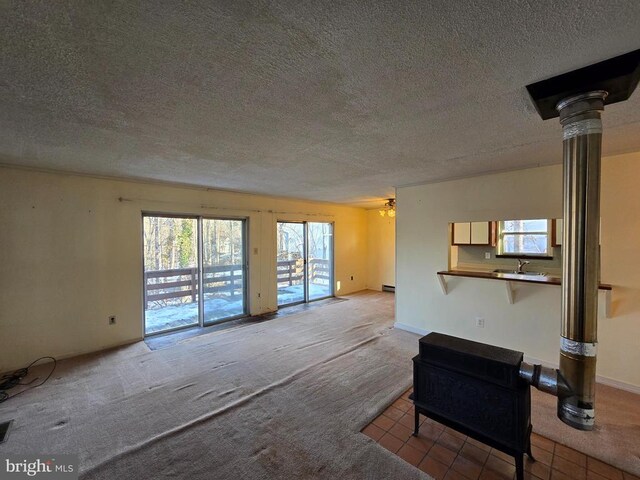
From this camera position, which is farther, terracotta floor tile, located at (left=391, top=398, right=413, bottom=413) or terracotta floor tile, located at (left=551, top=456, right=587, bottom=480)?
terracotta floor tile, located at (left=391, top=398, right=413, bottom=413)

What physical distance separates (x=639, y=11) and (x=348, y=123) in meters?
1.38

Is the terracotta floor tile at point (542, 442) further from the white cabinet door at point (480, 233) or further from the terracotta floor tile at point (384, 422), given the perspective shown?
the white cabinet door at point (480, 233)

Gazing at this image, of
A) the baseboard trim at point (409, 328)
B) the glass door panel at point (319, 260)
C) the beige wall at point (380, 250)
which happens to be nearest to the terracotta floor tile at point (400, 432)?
the baseboard trim at point (409, 328)

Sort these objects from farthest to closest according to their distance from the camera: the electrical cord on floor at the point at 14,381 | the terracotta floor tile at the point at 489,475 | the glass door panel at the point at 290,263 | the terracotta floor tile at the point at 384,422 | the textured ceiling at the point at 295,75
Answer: the glass door panel at the point at 290,263, the electrical cord on floor at the point at 14,381, the terracotta floor tile at the point at 384,422, the terracotta floor tile at the point at 489,475, the textured ceiling at the point at 295,75

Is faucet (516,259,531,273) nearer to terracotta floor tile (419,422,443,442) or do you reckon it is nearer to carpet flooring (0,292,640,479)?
carpet flooring (0,292,640,479)

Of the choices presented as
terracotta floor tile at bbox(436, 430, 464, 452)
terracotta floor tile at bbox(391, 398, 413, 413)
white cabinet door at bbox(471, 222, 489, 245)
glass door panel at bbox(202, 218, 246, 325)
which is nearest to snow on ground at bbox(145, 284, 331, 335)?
glass door panel at bbox(202, 218, 246, 325)

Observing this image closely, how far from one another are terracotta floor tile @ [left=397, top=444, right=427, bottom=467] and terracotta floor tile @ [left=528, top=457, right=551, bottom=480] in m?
0.65

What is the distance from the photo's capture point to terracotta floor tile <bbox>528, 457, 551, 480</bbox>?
5.79ft

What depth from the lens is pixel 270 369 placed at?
3125mm

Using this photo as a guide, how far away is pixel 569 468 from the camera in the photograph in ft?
5.94

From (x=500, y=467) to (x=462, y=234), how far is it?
3617 millimetres

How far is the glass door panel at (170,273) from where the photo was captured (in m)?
4.23

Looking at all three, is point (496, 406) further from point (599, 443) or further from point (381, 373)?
point (381, 373)

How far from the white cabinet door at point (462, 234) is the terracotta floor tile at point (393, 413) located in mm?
3279
